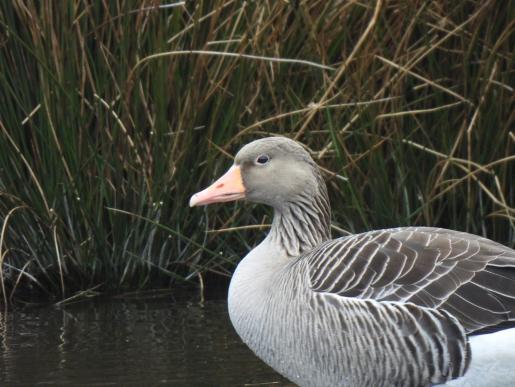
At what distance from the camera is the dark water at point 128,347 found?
8.02 m

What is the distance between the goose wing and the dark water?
112 cm

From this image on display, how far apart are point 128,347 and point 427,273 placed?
245 centimetres

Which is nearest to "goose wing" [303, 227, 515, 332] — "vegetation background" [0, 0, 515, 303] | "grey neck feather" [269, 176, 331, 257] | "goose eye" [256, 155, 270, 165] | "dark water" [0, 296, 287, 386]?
"grey neck feather" [269, 176, 331, 257]

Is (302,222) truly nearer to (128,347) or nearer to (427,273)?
(427,273)

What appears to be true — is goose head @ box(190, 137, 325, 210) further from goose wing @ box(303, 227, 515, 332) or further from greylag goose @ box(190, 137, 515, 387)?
goose wing @ box(303, 227, 515, 332)

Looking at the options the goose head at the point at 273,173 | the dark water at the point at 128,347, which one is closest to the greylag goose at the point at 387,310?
the goose head at the point at 273,173

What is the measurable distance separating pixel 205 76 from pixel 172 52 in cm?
65

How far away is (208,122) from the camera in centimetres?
998

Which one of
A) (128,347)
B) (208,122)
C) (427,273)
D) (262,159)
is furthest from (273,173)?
(208,122)

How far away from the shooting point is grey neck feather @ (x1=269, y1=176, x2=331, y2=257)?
26.0ft

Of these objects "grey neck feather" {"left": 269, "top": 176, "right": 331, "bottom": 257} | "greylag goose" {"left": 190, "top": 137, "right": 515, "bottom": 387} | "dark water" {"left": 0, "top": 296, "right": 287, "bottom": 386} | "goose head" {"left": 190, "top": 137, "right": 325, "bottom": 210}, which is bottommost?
"dark water" {"left": 0, "top": 296, "right": 287, "bottom": 386}

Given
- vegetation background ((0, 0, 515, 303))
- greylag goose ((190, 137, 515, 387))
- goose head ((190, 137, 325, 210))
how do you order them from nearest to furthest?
greylag goose ((190, 137, 515, 387)) < goose head ((190, 137, 325, 210)) < vegetation background ((0, 0, 515, 303))

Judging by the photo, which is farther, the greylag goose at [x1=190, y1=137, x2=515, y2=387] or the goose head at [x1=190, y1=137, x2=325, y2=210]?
the goose head at [x1=190, y1=137, x2=325, y2=210]

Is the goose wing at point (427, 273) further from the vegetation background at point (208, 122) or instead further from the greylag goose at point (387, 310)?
the vegetation background at point (208, 122)
